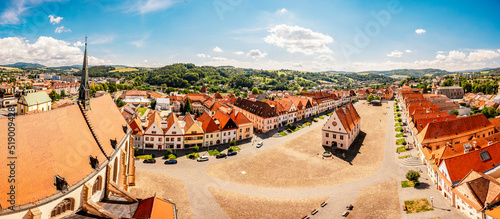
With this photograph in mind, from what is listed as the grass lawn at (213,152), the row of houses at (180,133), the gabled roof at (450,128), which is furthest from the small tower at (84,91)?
the gabled roof at (450,128)

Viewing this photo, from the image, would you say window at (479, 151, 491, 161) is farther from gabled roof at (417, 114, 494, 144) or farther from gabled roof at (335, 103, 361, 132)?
gabled roof at (335, 103, 361, 132)

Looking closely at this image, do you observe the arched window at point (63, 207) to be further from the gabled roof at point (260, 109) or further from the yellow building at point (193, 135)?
the gabled roof at point (260, 109)

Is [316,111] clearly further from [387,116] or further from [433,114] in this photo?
[433,114]

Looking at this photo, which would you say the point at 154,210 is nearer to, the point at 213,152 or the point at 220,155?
the point at 220,155

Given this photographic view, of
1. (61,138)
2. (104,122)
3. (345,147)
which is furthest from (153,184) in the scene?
(345,147)

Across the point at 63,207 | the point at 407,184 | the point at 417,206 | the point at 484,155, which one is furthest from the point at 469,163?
the point at 63,207

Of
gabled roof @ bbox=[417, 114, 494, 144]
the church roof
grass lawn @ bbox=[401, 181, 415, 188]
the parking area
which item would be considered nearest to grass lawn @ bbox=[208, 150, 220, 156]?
the parking area
